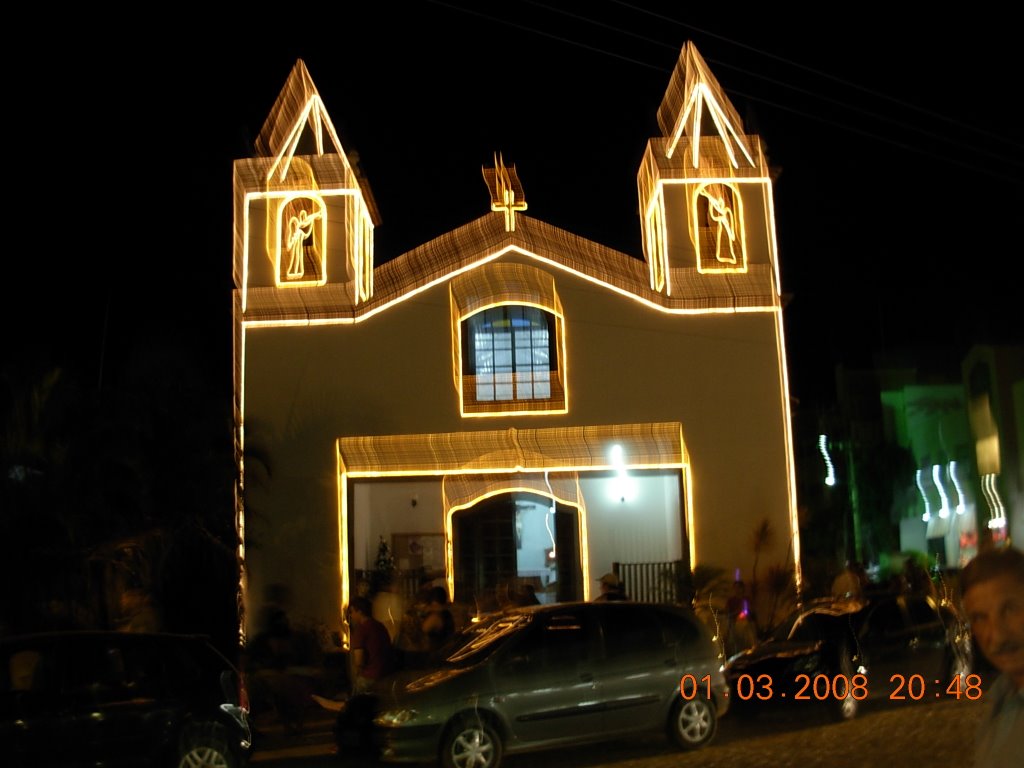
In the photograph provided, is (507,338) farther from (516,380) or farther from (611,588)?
(611,588)

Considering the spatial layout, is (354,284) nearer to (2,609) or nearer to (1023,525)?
(2,609)

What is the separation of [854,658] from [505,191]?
962 centimetres

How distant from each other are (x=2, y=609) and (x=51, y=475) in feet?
5.95

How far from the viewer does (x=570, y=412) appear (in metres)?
19.3

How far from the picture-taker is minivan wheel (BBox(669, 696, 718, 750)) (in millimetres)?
12000

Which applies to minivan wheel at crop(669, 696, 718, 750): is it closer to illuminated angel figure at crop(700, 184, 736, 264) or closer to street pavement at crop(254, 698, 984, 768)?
street pavement at crop(254, 698, 984, 768)

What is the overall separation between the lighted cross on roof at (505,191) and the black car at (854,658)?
27.1 ft

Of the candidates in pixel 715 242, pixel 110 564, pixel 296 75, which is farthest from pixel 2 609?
pixel 715 242

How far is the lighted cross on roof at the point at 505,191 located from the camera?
64.5ft

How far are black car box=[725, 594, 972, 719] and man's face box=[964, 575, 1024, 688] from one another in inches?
403

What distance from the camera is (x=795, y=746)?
12.0 metres

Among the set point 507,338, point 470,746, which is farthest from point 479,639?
point 507,338

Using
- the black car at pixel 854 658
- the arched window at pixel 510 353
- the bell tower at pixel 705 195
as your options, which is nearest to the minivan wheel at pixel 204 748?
the black car at pixel 854 658

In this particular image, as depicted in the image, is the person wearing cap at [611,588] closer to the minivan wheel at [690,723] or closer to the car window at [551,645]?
the minivan wheel at [690,723]
